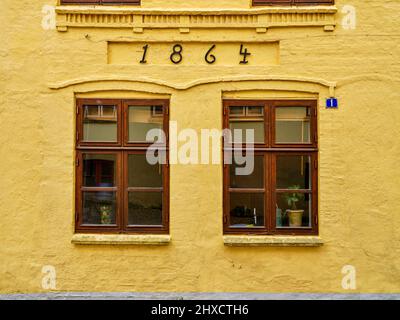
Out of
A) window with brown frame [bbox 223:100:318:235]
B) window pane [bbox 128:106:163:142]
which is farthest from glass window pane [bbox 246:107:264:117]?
window pane [bbox 128:106:163:142]

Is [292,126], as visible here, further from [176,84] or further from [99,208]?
[99,208]

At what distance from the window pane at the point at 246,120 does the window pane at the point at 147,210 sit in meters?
1.34

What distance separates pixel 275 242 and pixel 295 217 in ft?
1.48

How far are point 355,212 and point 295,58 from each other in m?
2.20

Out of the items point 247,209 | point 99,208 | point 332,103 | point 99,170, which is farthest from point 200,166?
point 332,103

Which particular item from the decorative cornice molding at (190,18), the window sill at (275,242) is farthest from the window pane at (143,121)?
the window sill at (275,242)

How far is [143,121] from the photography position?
7.24 metres

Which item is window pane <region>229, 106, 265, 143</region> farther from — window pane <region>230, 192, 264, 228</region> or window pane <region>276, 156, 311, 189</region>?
window pane <region>230, 192, 264, 228</region>

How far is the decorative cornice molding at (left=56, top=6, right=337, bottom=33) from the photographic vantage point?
23.3 ft

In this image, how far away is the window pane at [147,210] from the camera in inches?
284

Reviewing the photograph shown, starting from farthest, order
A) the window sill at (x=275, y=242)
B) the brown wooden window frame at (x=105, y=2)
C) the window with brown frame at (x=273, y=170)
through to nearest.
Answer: the brown wooden window frame at (x=105, y=2)
the window with brown frame at (x=273, y=170)
the window sill at (x=275, y=242)

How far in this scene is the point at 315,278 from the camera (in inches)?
277

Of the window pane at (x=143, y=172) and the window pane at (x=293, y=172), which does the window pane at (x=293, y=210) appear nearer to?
the window pane at (x=293, y=172)

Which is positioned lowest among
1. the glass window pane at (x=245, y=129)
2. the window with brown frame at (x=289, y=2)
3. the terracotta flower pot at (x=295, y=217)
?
the terracotta flower pot at (x=295, y=217)
